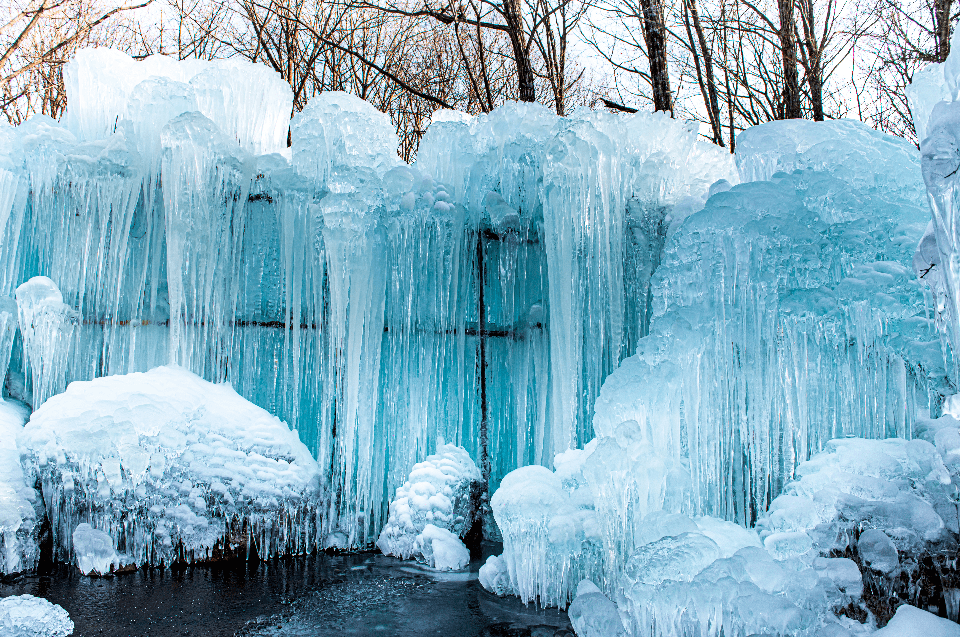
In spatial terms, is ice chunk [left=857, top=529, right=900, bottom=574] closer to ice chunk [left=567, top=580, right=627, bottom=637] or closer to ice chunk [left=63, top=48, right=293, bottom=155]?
ice chunk [left=567, top=580, right=627, bottom=637]

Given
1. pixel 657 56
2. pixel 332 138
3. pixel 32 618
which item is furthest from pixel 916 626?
pixel 657 56

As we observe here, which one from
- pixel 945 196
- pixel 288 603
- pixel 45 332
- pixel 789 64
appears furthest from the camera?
pixel 789 64

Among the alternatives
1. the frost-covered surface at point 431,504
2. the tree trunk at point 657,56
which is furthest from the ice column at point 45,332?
the tree trunk at point 657,56

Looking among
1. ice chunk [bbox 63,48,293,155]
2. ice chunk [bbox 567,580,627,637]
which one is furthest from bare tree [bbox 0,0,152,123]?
ice chunk [bbox 567,580,627,637]

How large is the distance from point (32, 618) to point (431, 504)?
228 centimetres

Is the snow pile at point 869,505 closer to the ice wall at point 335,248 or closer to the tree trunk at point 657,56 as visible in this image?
the ice wall at point 335,248

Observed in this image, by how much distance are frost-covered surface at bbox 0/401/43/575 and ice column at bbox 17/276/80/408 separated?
2.34 feet

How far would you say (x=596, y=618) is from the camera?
8.92 feet

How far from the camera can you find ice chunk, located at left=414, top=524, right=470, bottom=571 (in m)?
4.10

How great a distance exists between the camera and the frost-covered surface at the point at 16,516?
11.9 feet

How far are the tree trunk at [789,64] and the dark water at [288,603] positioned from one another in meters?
8.86

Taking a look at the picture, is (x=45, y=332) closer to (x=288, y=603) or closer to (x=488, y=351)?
(x=288, y=603)

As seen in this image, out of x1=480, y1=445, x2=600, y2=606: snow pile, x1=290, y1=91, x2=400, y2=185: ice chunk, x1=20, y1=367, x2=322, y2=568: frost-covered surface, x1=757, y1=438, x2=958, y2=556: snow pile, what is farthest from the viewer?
x1=290, y1=91, x2=400, y2=185: ice chunk

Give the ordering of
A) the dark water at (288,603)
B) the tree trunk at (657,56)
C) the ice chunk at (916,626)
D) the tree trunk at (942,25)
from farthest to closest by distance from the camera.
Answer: the tree trunk at (657,56) < the tree trunk at (942,25) < the dark water at (288,603) < the ice chunk at (916,626)
